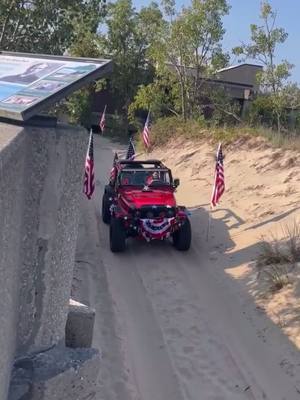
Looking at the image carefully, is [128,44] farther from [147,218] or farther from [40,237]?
[40,237]

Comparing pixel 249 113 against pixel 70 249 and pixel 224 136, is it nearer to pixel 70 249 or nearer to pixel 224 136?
pixel 224 136

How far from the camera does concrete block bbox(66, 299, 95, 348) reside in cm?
456

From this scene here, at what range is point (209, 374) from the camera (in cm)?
702

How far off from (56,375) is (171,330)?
4.57 metres

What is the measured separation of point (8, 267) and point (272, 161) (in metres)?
14.6

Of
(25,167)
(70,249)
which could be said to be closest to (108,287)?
(70,249)

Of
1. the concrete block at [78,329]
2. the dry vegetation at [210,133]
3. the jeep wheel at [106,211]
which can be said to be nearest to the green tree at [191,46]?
the dry vegetation at [210,133]

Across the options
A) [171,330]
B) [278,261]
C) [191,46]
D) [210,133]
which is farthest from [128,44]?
[171,330]

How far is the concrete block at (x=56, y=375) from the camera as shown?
373cm

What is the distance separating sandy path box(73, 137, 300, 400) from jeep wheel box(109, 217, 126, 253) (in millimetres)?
181

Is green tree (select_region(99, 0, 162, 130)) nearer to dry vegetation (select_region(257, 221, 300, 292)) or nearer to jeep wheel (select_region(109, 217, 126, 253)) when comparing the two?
jeep wheel (select_region(109, 217, 126, 253))

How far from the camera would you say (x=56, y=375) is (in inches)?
149

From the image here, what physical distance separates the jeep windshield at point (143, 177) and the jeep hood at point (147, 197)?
0.32m

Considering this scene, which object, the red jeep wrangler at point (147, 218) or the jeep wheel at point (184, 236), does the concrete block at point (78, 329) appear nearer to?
the red jeep wrangler at point (147, 218)
